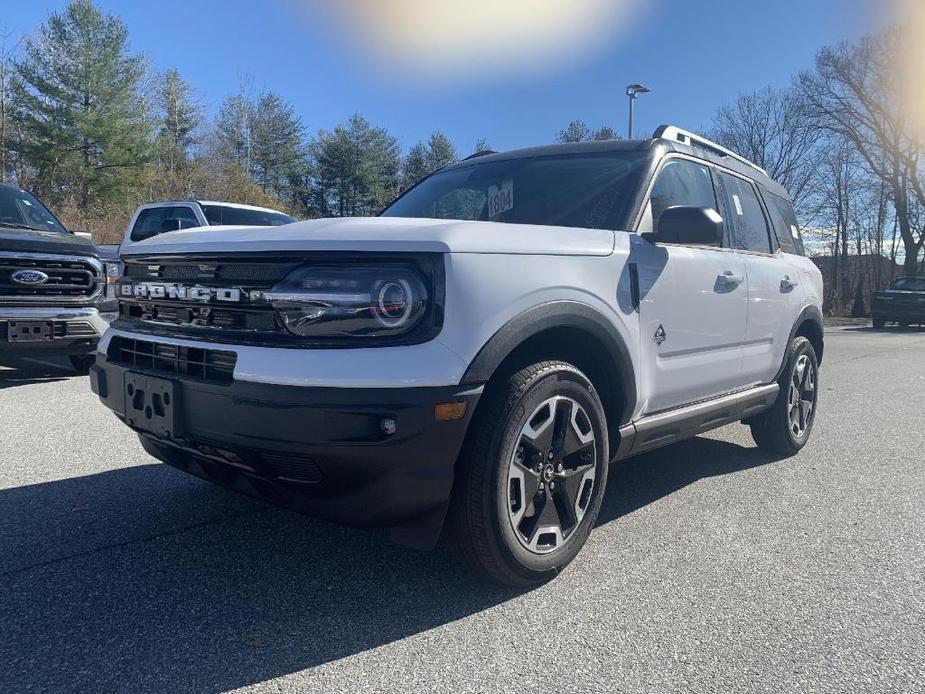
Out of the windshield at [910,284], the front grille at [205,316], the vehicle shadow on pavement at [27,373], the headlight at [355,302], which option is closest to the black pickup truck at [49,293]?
the vehicle shadow on pavement at [27,373]

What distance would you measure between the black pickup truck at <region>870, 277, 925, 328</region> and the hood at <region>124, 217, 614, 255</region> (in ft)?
82.6

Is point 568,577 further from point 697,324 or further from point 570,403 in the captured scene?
point 697,324

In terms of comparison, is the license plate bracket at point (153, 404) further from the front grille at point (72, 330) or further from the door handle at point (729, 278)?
the front grille at point (72, 330)

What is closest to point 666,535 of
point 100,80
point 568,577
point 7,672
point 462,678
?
point 568,577

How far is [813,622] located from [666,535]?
34.6 inches

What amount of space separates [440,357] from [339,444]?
406mm

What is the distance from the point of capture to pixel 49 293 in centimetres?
655

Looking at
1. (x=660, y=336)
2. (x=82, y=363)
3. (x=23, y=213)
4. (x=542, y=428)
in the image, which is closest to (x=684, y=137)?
(x=660, y=336)

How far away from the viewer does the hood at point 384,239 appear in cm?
234

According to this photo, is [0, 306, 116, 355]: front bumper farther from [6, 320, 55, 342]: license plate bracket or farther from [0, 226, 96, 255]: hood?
[0, 226, 96, 255]: hood

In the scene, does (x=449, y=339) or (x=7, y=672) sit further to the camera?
(x=449, y=339)

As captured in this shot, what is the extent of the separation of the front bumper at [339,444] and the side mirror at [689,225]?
1421mm

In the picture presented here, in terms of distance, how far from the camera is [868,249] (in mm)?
46312

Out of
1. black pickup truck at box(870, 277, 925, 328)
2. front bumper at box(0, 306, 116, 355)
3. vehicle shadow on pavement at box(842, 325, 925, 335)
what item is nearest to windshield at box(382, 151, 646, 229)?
front bumper at box(0, 306, 116, 355)
